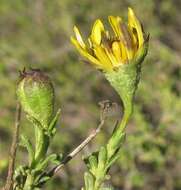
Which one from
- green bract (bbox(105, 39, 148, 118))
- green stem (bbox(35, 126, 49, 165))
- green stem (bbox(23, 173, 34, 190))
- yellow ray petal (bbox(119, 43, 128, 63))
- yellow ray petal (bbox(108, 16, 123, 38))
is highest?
yellow ray petal (bbox(108, 16, 123, 38))

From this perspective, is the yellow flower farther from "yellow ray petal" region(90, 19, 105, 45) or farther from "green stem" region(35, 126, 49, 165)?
"green stem" region(35, 126, 49, 165)

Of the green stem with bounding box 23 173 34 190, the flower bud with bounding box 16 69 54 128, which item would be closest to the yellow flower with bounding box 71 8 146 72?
the flower bud with bounding box 16 69 54 128

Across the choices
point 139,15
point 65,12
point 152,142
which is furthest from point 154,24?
point 152,142

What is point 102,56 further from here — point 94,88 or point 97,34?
point 94,88

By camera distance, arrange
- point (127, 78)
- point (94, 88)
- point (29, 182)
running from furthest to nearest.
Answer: point (94, 88)
point (127, 78)
point (29, 182)

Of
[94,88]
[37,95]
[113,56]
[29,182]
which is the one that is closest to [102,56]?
[113,56]
